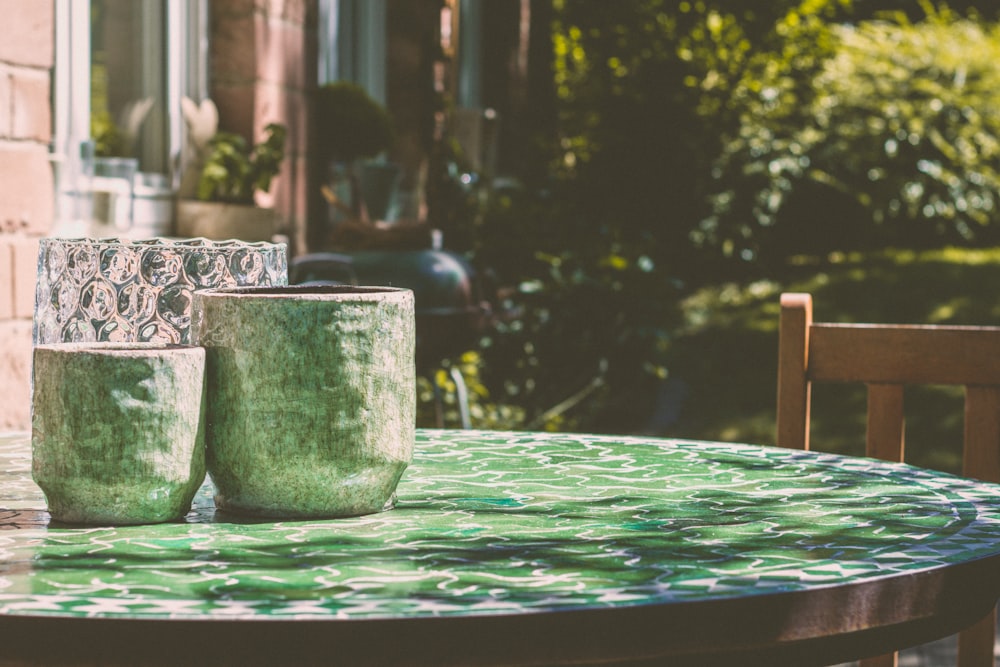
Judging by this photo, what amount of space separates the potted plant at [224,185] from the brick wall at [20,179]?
0.97 meters

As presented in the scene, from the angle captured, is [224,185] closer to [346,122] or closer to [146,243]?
[346,122]

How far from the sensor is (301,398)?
1.17 m

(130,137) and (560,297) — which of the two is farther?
(560,297)

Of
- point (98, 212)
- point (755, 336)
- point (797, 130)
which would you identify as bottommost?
point (755, 336)

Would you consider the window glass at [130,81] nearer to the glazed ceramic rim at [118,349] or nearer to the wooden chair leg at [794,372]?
the wooden chair leg at [794,372]

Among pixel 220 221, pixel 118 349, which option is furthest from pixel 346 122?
pixel 118 349

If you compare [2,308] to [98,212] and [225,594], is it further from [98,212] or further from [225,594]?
[225,594]

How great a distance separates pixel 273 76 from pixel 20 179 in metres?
1.65

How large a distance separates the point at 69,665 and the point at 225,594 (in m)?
0.11

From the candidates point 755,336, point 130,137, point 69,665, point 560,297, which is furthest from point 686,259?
point 69,665

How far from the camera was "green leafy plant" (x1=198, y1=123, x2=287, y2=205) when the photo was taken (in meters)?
4.35

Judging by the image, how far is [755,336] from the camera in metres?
9.60

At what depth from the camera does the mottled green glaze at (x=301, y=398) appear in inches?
45.9

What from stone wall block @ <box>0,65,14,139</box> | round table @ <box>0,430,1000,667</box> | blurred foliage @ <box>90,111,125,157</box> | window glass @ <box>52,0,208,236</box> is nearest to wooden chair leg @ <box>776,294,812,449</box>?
round table @ <box>0,430,1000,667</box>
